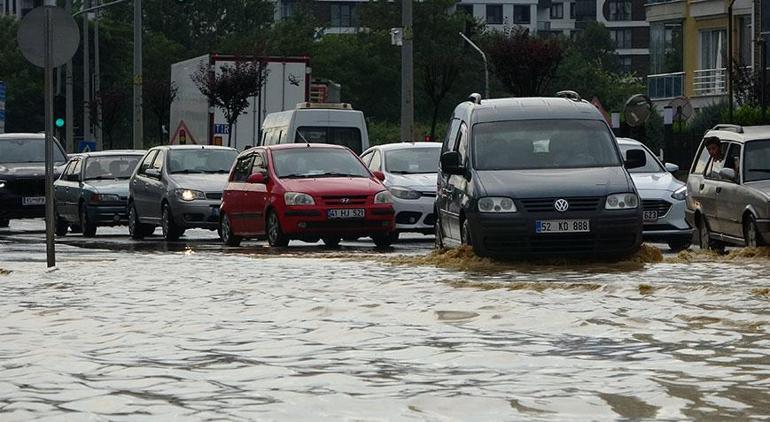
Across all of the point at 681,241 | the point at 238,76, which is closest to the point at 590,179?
the point at 681,241

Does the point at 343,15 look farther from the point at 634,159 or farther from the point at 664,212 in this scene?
the point at 634,159

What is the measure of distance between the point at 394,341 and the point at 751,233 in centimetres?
940

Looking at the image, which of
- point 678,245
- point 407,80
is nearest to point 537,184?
point 678,245

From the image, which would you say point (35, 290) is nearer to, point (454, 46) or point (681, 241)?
point (681, 241)

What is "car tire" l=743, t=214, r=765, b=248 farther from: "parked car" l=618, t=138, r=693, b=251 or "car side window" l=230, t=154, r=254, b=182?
"car side window" l=230, t=154, r=254, b=182

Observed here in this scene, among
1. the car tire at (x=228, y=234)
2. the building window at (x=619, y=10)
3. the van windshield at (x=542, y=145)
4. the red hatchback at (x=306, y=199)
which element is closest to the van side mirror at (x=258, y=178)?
the red hatchback at (x=306, y=199)

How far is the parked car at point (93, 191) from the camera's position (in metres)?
33.8

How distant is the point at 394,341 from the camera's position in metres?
11.8

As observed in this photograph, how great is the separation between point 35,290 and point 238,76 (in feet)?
106

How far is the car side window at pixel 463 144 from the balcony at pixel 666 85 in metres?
53.8

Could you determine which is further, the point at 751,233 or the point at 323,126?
the point at 323,126

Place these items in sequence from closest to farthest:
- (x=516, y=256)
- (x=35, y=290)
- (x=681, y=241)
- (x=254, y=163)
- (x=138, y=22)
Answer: (x=35, y=290) < (x=516, y=256) < (x=681, y=241) < (x=254, y=163) < (x=138, y=22)

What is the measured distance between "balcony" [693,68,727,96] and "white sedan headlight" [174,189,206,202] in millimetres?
41109

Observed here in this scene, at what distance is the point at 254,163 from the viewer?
27641 millimetres
